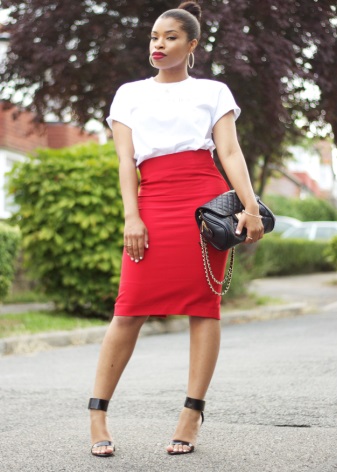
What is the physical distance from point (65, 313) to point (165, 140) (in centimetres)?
755

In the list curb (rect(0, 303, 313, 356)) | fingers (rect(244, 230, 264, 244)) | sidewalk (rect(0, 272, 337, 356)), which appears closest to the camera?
fingers (rect(244, 230, 264, 244))

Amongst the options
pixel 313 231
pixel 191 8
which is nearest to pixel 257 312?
pixel 191 8

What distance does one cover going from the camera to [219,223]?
3.79 metres

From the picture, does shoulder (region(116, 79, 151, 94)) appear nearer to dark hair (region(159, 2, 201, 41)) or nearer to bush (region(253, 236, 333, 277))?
dark hair (region(159, 2, 201, 41))

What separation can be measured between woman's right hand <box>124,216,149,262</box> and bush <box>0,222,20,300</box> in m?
6.36

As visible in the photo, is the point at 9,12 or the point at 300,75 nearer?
the point at 300,75

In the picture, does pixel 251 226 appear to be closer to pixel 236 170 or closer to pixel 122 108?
pixel 236 170

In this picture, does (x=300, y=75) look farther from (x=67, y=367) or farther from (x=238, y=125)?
(x=67, y=367)

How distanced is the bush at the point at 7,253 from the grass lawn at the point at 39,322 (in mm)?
373

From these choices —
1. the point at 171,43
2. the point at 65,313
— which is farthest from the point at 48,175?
the point at 171,43

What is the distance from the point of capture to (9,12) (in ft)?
38.0

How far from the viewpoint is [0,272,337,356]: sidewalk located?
9.27 m

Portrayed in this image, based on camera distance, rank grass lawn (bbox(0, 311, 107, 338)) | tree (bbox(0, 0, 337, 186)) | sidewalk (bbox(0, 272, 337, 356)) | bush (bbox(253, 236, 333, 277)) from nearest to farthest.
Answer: sidewalk (bbox(0, 272, 337, 356))
grass lawn (bbox(0, 311, 107, 338))
tree (bbox(0, 0, 337, 186))
bush (bbox(253, 236, 333, 277))

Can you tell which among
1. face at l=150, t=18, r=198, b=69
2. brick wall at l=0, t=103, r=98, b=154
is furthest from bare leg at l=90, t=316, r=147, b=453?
brick wall at l=0, t=103, r=98, b=154
